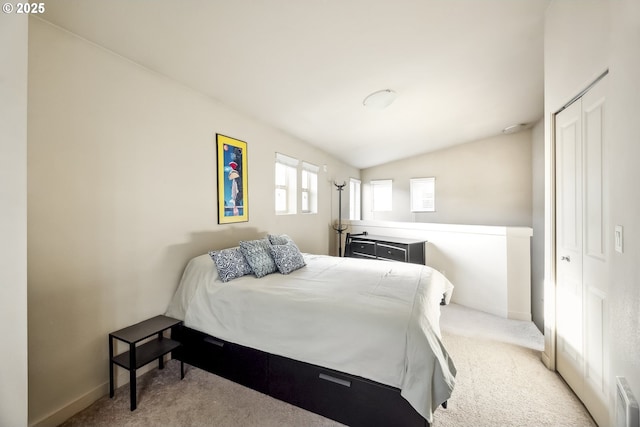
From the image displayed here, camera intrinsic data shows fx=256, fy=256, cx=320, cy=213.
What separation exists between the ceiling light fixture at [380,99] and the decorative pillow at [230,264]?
217cm

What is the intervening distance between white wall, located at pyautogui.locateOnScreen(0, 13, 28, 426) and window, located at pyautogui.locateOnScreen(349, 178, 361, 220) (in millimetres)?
5432

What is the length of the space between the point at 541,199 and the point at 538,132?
46.1 inches

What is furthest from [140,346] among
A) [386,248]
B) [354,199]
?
[354,199]

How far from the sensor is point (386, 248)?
412 cm

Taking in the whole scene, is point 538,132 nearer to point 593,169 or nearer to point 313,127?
point 593,169

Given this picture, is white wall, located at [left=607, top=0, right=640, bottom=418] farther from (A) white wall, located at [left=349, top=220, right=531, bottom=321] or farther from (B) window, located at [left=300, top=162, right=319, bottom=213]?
(B) window, located at [left=300, top=162, right=319, bottom=213]

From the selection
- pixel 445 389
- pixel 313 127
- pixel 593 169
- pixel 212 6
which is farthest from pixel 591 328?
pixel 313 127

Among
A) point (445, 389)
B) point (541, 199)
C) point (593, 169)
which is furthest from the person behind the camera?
point (541, 199)

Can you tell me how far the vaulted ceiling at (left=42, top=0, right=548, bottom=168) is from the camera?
1604 millimetres

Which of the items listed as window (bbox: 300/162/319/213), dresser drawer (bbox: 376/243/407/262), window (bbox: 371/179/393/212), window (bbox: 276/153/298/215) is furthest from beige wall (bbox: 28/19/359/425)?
window (bbox: 371/179/393/212)

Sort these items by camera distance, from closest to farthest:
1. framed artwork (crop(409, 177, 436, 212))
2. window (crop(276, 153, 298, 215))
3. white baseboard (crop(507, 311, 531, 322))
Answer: white baseboard (crop(507, 311, 531, 322)) < window (crop(276, 153, 298, 215)) < framed artwork (crop(409, 177, 436, 212))

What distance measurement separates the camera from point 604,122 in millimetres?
1540

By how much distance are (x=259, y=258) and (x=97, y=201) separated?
1249mm

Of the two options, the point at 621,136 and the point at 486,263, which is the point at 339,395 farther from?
the point at 486,263
